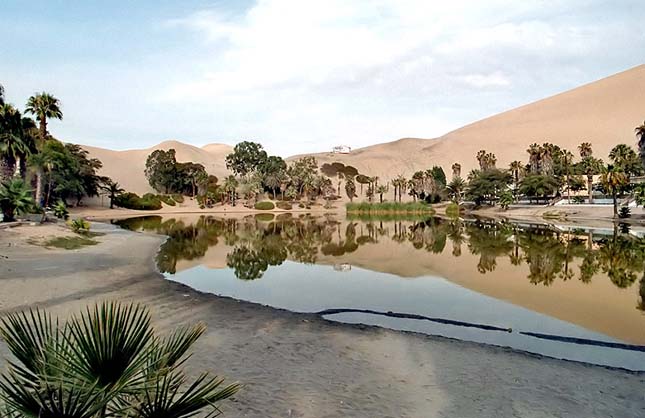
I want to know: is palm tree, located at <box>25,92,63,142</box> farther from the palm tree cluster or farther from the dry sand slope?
the dry sand slope

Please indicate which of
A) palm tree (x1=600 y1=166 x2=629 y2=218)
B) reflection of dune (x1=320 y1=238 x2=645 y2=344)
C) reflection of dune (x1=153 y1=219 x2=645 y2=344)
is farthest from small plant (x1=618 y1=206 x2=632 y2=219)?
reflection of dune (x1=320 y1=238 x2=645 y2=344)

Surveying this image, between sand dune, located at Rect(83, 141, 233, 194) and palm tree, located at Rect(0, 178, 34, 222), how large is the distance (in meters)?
86.8

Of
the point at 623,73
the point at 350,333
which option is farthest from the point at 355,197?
the point at 623,73

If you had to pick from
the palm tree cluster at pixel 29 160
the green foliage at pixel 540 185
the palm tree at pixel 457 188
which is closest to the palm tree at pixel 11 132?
the palm tree cluster at pixel 29 160

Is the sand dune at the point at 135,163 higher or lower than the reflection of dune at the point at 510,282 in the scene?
higher

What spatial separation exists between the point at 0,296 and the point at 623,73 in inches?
8349

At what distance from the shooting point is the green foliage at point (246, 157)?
367ft

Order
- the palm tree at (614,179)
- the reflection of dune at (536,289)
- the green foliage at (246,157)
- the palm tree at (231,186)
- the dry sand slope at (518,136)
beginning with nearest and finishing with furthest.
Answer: the reflection of dune at (536,289) → the palm tree at (614,179) → the palm tree at (231,186) → the green foliage at (246,157) → the dry sand slope at (518,136)

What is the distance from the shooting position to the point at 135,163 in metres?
138

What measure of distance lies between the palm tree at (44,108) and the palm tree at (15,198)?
16090 millimetres

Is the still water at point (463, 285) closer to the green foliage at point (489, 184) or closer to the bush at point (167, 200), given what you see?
the green foliage at point (489, 184)

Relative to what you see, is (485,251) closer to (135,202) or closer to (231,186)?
(135,202)

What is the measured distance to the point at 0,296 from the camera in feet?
38.9

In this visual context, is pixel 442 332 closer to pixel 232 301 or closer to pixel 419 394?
pixel 419 394
